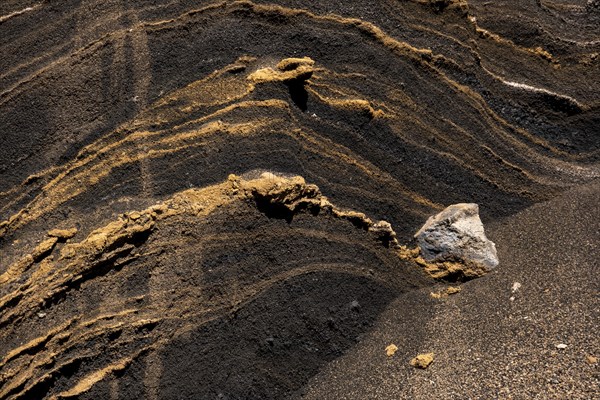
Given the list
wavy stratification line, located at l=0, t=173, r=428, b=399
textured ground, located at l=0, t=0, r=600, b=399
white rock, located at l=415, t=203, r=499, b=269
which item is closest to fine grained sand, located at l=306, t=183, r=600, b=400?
textured ground, located at l=0, t=0, r=600, b=399

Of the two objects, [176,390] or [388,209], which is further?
[388,209]

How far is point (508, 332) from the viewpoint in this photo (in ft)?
18.2

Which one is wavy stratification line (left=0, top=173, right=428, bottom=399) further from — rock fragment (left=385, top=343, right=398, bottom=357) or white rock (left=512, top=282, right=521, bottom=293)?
white rock (left=512, top=282, right=521, bottom=293)

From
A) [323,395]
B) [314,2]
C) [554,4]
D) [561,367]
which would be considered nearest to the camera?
[561,367]

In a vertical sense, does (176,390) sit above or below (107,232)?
below

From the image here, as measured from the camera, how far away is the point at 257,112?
19.3 feet

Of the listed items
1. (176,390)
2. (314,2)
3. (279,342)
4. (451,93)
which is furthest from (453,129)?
(176,390)

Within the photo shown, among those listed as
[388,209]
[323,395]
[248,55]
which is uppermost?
[248,55]

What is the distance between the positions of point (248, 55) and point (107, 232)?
251 cm

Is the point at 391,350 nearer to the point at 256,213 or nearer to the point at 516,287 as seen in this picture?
the point at 516,287

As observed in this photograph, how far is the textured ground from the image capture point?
5297 millimetres

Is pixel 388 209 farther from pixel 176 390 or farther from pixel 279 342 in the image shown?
pixel 176 390

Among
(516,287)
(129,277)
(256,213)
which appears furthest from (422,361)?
(129,277)

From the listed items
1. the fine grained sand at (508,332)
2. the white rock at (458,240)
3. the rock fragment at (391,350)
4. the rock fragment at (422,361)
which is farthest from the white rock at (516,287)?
the rock fragment at (391,350)
